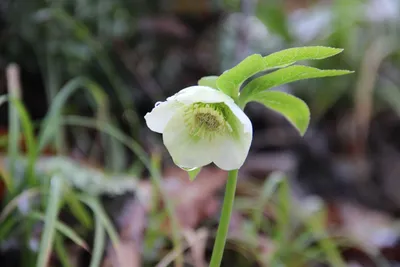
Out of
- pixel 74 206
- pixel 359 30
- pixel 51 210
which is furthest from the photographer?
pixel 359 30

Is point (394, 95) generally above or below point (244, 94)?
above

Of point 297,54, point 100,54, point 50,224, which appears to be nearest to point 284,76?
point 297,54

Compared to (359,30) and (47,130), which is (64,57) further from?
(359,30)

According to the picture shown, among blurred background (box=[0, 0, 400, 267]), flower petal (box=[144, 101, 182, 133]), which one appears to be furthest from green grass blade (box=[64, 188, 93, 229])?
flower petal (box=[144, 101, 182, 133])

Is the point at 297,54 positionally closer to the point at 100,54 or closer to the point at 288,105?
the point at 288,105

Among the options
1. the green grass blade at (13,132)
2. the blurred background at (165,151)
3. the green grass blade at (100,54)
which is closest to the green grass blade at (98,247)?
the blurred background at (165,151)

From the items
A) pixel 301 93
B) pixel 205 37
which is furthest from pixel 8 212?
pixel 301 93

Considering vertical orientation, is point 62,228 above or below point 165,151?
below
